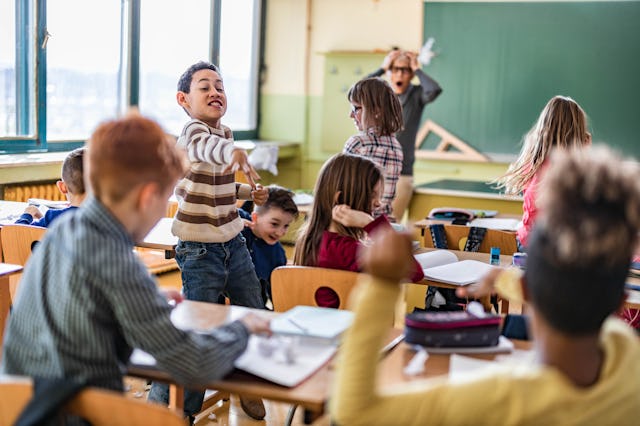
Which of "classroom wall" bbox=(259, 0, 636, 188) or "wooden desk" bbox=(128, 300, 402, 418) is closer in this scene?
"wooden desk" bbox=(128, 300, 402, 418)

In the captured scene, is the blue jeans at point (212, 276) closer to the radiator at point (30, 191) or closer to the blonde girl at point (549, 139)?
the blonde girl at point (549, 139)

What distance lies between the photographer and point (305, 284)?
238 cm

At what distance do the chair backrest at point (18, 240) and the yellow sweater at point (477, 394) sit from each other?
202cm

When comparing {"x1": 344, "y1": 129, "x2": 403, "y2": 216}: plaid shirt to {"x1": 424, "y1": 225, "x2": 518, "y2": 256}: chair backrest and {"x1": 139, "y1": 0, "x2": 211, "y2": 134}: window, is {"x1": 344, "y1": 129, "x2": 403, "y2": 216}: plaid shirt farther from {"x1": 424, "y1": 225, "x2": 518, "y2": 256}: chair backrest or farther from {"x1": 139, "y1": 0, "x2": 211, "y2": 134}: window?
{"x1": 139, "y1": 0, "x2": 211, "y2": 134}: window

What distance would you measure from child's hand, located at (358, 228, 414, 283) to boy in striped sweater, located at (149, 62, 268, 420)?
1.58 m

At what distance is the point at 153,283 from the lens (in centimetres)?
152

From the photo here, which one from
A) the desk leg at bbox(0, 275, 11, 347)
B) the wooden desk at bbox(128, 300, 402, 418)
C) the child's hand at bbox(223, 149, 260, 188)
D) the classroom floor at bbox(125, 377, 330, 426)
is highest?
the child's hand at bbox(223, 149, 260, 188)

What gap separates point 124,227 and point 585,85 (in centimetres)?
590

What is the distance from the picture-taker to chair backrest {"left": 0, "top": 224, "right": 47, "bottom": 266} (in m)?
2.95

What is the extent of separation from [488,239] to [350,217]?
1.09 metres

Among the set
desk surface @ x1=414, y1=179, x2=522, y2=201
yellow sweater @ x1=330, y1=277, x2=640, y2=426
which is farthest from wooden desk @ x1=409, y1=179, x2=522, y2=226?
yellow sweater @ x1=330, y1=277, x2=640, y2=426

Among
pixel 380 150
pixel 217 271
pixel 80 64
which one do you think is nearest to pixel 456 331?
pixel 217 271

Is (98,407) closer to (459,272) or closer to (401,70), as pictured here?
(459,272)

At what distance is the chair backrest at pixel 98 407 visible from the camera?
126 cm
